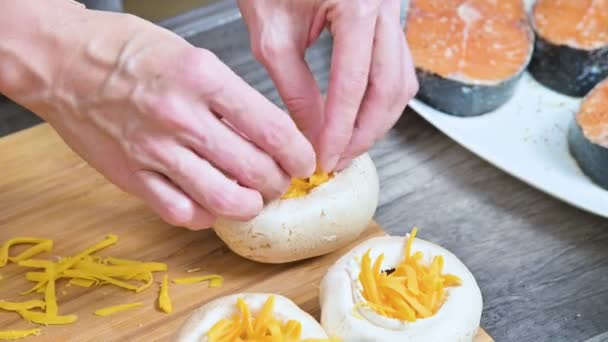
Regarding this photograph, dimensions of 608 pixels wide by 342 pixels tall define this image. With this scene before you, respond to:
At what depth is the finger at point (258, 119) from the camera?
1.22m

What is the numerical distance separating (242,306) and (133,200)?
1.67 ft

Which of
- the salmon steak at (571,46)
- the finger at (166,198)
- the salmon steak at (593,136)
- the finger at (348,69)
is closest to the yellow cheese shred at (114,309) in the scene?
the finger at (166,198)

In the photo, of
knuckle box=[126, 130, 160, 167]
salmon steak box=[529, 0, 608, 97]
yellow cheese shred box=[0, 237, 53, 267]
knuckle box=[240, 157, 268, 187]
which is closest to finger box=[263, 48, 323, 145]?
knuckle box=[240, 157, 268, 187]

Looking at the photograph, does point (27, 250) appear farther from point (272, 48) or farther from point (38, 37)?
point (272, 48)

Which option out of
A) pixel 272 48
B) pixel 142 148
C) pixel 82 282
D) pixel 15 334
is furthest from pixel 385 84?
pixel 15 334

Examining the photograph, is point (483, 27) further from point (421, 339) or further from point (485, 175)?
point (421, 339)

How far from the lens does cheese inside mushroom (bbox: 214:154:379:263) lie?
1.48m

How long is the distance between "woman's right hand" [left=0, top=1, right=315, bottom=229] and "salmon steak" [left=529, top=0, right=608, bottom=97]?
0.89 m

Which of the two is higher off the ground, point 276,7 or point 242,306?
point 276,7

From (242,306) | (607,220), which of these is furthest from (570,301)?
(242,306)

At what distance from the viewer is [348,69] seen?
4.54 ft

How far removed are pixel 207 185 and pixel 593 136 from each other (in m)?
0.86

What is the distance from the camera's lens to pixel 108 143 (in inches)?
51.4

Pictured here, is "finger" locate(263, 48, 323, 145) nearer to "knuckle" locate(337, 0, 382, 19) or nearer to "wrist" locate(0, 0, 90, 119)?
"knuckle" locate(337, 0, 382, 19)
